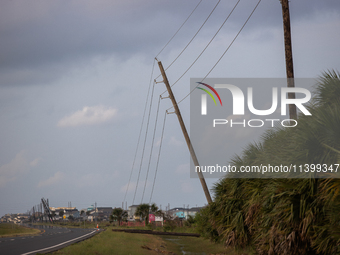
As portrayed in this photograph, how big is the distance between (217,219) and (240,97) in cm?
786

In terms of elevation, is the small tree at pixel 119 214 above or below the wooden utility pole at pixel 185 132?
below

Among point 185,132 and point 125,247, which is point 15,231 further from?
point 185,132

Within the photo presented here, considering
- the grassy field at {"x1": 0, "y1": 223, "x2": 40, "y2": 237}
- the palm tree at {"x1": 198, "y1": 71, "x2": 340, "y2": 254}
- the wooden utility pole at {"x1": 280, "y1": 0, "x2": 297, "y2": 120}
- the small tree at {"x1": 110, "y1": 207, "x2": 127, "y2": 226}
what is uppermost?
the wooden utility pole at {"x1": 280, "y1": 0, "x2": 297, "y2": 120}

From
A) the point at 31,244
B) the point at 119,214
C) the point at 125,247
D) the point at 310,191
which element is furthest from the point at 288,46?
the point at 119,214

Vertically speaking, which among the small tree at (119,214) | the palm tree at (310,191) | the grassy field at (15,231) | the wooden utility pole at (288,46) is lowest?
the grassy field at (15,231)

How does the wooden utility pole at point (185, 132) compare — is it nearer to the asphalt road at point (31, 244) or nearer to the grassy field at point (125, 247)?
the grassy field at point (125, 247)

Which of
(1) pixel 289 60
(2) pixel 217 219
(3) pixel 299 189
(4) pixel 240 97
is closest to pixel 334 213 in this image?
(3) pixel 299 189

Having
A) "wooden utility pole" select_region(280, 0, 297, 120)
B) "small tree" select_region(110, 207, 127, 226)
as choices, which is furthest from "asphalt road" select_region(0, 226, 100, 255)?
"small tree" select_region(110, 207, 127, 226)

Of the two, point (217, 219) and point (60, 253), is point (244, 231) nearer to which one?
point (217, 219)

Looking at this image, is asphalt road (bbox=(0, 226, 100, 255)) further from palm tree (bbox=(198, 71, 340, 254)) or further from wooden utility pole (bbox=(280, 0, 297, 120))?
wooden utility pole (bbox=(280, 0, 297, 120))

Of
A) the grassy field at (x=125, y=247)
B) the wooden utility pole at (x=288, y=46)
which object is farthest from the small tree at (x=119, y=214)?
the wooden utility pole at (x=288, y=46)

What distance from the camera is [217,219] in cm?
2194

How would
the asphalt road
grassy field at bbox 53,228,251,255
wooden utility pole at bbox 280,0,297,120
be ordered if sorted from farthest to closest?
grassy field at bbox 53,228,251,255
the asphalt road
wooden utility pole at bbox 280,0,297,120

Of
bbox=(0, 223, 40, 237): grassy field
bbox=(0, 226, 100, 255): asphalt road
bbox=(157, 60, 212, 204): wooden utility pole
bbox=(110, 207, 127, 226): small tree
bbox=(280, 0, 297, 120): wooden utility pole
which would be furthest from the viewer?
bbox=(110, 207, 127, 226): small tree
